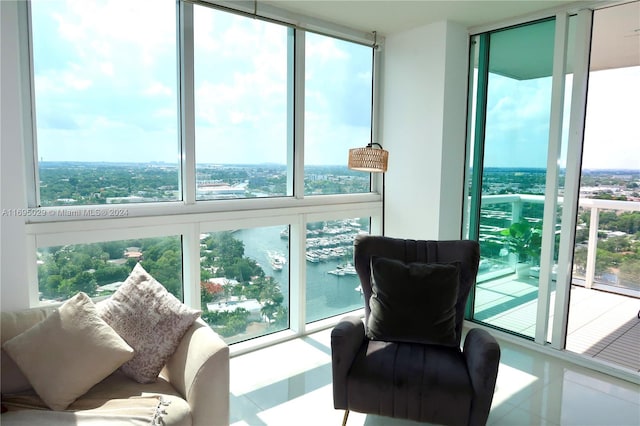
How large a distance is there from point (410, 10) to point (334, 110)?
38.4 inches

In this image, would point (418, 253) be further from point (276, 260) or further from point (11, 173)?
point (11, 173)

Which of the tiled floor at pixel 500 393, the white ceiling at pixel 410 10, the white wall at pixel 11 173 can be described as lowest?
the tiled floor at pixel 500 393

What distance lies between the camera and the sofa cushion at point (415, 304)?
7.84 ft

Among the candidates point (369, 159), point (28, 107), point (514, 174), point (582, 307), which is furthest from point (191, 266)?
point (582, 307)

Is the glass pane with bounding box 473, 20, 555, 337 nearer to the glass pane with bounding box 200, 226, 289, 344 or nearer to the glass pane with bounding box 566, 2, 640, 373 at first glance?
the glass pane with bounding box 566, 2, 640, 373

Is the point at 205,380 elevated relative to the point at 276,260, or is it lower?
lower

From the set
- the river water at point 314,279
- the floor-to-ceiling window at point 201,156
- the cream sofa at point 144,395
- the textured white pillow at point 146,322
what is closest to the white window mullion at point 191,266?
the floor-to-ceiling window at point 201,156

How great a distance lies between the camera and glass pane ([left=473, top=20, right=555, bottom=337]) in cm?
333

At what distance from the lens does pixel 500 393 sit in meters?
2.71

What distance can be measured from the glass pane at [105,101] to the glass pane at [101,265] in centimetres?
28

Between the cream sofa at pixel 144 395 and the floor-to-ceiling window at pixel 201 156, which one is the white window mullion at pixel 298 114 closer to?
the floor-to-ceiling window at pixel 201 156

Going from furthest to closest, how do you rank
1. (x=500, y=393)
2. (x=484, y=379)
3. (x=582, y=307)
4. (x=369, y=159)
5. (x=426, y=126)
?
(x=582, y=307) < (x=426, y=126) < (x=369, y=159) < (x=500, y=393) < (x=484, y=379)

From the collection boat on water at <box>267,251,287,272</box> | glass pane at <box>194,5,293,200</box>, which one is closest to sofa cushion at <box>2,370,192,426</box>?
glass pane at <box>194,5,293,200</box>

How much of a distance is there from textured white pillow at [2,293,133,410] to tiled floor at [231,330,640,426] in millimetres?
838
